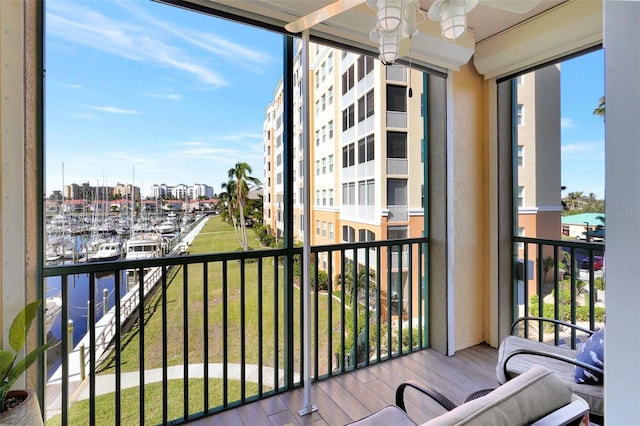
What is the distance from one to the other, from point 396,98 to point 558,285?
2.16 metres

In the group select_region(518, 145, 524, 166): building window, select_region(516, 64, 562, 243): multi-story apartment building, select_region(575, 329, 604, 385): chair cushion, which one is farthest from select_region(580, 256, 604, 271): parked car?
select_region(575, 329, 604, 385): chair cushion

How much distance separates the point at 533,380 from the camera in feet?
3.04

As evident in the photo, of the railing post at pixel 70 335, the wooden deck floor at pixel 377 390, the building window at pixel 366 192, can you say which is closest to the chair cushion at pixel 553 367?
the wooden deck floor at pixel 377 390

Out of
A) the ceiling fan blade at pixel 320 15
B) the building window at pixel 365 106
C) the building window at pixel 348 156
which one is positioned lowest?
the building window at pixel 348 156

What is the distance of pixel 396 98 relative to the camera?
8.88 feet

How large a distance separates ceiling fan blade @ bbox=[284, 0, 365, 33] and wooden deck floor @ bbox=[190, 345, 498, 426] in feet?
7.75

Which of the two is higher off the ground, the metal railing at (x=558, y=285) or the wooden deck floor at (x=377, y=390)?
the metal railing at (x=558, y=285)

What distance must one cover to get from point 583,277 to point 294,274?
7.74ft

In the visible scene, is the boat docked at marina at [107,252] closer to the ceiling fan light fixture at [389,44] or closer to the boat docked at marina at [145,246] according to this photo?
the boat docked at marina at [145,246]

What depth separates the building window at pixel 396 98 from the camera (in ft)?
8.78

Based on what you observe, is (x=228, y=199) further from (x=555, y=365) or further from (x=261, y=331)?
(x=555, y=365)

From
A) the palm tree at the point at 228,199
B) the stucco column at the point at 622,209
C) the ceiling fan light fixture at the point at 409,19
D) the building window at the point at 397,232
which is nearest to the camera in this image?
the stucco column at the point at 622,209

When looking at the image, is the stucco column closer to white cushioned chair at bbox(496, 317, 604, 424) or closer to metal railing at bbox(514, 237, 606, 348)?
white cushioned chair at bbox(496, 317, 604, 424)

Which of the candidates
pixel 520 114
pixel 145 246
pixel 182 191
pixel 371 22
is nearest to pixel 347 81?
pixel 371 22
